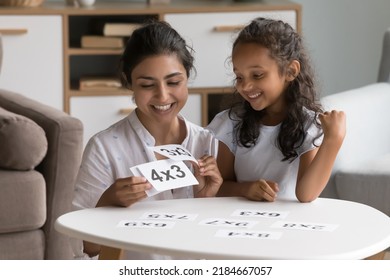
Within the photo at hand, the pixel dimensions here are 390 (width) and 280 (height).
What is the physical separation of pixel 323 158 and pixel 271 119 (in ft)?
0.81

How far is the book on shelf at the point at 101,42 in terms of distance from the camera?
14.2ft

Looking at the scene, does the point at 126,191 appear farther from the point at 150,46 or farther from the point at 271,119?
the point at 271,119

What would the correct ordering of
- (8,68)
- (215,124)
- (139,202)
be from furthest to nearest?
(8,68), (215,124), (139,202)

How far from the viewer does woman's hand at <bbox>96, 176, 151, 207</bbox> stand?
2.04m

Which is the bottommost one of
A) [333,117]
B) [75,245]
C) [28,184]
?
[75,245]

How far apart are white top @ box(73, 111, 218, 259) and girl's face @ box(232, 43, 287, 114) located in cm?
17

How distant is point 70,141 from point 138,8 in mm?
1295

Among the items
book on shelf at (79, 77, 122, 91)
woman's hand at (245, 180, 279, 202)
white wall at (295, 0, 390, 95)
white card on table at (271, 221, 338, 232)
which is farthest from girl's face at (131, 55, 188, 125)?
white wall at (295, 0, 390, 95)

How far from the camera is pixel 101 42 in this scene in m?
4.34

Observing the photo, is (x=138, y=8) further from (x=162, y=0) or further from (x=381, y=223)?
(x=381, y=223)

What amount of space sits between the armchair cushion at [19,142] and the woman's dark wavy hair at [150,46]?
0.81m

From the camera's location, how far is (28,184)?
3.02 metres

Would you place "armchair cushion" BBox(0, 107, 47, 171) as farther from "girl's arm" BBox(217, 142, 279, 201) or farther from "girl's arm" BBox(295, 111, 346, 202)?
"girl's arm" BBox(295, 111, 346, 202)
